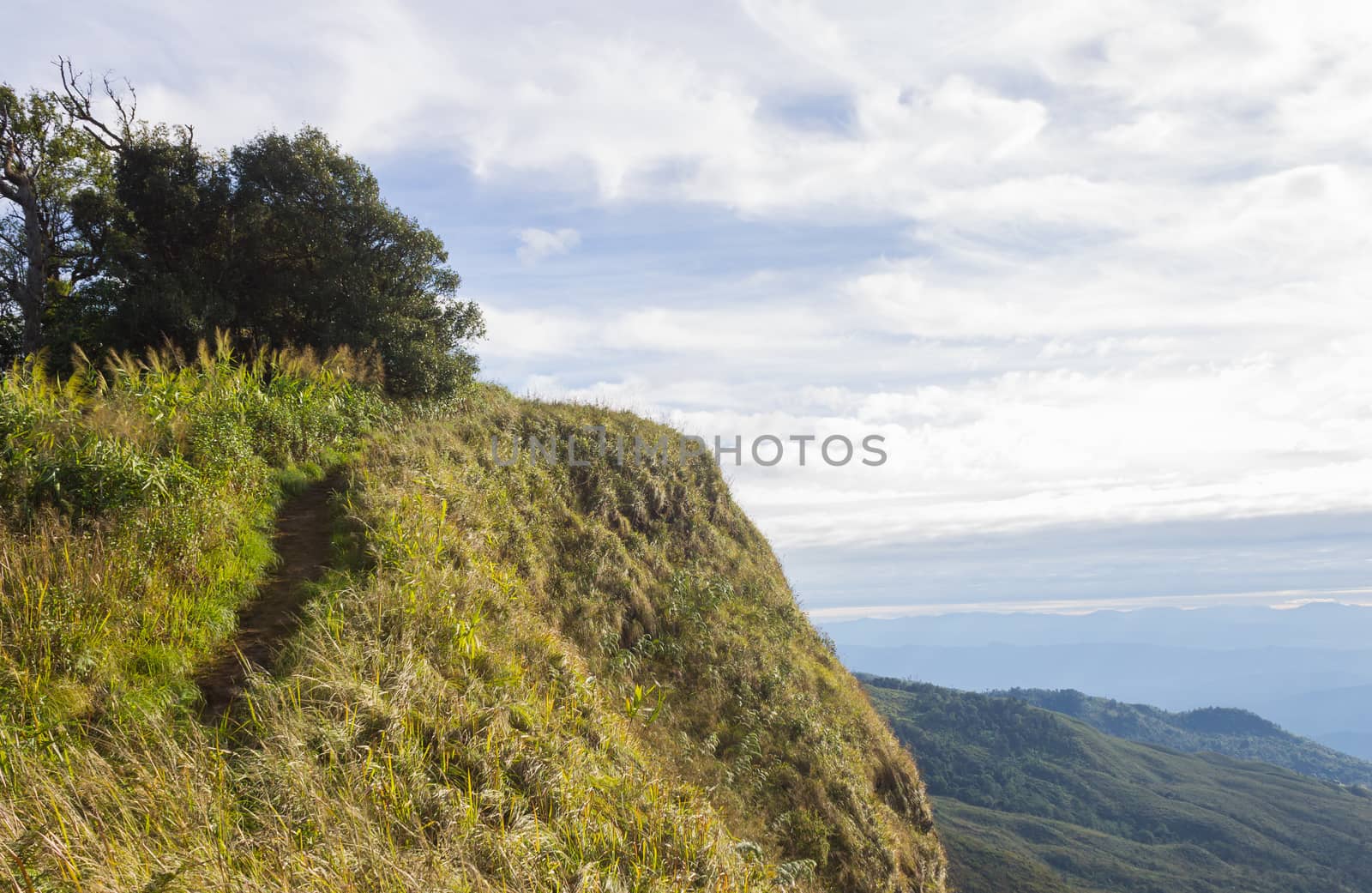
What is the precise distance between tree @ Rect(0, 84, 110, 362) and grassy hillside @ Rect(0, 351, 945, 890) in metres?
10.7

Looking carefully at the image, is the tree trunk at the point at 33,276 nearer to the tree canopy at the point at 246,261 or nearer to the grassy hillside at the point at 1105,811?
the tree canopy at the point at 246,261

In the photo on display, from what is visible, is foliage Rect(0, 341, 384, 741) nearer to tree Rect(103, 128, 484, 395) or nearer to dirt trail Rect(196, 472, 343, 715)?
dirt trail Rect(196, 472, 343, 715)

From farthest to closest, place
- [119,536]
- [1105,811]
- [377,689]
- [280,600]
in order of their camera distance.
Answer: [1105,811]
[280,600]
[119,536]
[377,689]

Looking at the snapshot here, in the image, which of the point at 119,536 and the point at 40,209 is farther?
the point at 40,209

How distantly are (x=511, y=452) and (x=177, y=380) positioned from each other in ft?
20.6

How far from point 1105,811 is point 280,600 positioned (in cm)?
17378

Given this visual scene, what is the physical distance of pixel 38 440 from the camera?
8.48 meters

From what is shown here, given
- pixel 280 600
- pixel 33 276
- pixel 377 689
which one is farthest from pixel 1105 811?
pixel 33 276

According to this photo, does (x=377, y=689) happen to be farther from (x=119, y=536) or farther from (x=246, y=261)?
(x=246, y=261)

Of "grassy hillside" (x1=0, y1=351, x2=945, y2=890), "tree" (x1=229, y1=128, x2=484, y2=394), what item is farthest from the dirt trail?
"tree" (x1=229, y1=128, x2=484, y2=394)

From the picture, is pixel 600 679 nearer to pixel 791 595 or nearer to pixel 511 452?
pixel 511 452

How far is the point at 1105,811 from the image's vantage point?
5522 inches

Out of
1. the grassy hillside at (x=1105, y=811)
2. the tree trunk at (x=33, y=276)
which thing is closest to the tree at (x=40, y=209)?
the tree trunk at (x=33, y=276)

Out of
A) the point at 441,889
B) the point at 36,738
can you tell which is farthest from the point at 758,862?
the point at 36,738
